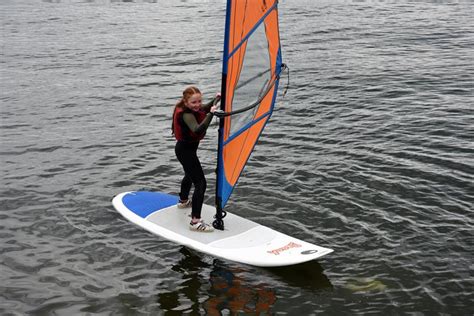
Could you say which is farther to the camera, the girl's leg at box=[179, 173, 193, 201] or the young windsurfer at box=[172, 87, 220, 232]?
the girl's leg at box=[179, 173, 193, 201]

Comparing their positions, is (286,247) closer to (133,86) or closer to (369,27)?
(133,86)

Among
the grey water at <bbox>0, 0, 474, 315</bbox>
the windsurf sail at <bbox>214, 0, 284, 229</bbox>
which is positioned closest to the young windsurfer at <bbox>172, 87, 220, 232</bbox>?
the windsurf sail at <bbox>214, 0, 284, 229</bbox>

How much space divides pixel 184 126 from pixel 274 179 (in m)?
4.90

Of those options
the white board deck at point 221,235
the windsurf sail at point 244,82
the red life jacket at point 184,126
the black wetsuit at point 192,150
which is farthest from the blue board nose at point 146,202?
the red life jacket at point 184,126

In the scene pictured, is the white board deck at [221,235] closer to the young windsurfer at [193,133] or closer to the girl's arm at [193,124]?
the young windsurfer at [193,133]

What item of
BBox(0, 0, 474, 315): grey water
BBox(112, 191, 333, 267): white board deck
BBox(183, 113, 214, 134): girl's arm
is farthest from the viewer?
BBox(112, 191, 333, 267): white board deck

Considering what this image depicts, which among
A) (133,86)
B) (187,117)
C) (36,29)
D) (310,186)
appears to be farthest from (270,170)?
(36,29)

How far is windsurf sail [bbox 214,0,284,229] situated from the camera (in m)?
11.0

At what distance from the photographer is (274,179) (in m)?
16.0

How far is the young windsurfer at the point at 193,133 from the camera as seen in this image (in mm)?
11219

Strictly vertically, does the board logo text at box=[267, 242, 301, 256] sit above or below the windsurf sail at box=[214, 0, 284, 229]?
below

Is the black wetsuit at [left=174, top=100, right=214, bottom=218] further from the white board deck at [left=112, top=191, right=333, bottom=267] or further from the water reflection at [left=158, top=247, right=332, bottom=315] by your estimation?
the water reflection at [left=158, top=247, right=332, bottom=315]

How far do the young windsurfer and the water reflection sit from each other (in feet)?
3.23

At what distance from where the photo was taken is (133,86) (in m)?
26.5
